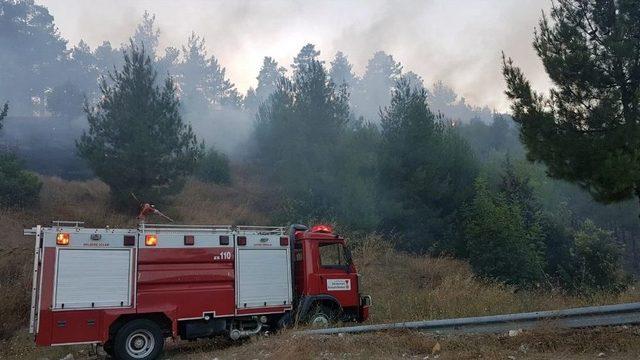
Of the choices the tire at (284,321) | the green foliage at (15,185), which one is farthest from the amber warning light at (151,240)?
the green foliage at (15,185)

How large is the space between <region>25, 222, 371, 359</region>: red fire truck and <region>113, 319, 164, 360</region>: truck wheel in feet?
0.06

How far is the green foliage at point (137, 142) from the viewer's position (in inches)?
813

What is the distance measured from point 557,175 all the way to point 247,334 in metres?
7.59

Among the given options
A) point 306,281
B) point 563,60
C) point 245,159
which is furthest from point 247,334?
point 245,159

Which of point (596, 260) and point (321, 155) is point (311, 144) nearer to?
point (321, 155)

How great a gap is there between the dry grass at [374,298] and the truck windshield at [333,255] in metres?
1.49

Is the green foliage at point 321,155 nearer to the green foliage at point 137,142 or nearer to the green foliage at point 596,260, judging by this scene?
the green foliage at point 137,142

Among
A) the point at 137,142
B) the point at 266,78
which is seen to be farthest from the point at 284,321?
the point at 266,78

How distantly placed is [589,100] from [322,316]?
299 inches

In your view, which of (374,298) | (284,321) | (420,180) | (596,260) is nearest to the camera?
(284,321)

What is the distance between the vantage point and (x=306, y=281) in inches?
430

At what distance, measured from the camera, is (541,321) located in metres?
6.72

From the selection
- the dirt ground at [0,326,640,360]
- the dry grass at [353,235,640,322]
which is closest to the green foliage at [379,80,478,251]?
the dry grass at [353,235,640,322]

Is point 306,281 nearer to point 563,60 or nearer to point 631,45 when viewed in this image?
point 563,60
